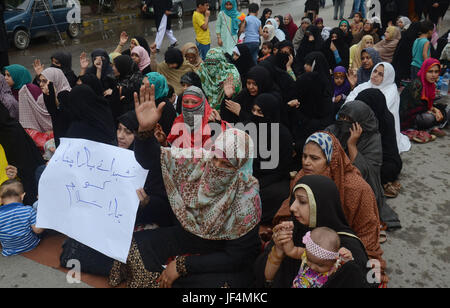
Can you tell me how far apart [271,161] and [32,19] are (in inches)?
400

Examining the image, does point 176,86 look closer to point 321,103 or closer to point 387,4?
point 321,103

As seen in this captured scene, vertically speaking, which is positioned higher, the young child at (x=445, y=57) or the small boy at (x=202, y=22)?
the small boy at (x=202, y=22)

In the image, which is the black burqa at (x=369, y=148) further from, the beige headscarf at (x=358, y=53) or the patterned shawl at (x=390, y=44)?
the patterned shawl at (x=390, y=44)

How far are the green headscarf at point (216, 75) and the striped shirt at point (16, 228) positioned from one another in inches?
103

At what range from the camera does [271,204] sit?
318 cm

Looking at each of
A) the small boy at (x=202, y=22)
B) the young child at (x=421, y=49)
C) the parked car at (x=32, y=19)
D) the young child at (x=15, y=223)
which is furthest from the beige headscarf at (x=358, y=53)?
the parked car at (x=32, y=19)

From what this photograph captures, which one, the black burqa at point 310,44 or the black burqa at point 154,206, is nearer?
the black burqa at point 154,206

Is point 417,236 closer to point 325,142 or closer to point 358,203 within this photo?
point 358,203

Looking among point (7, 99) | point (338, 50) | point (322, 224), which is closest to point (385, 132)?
point (322, 224)

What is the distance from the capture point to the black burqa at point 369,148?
304cm
